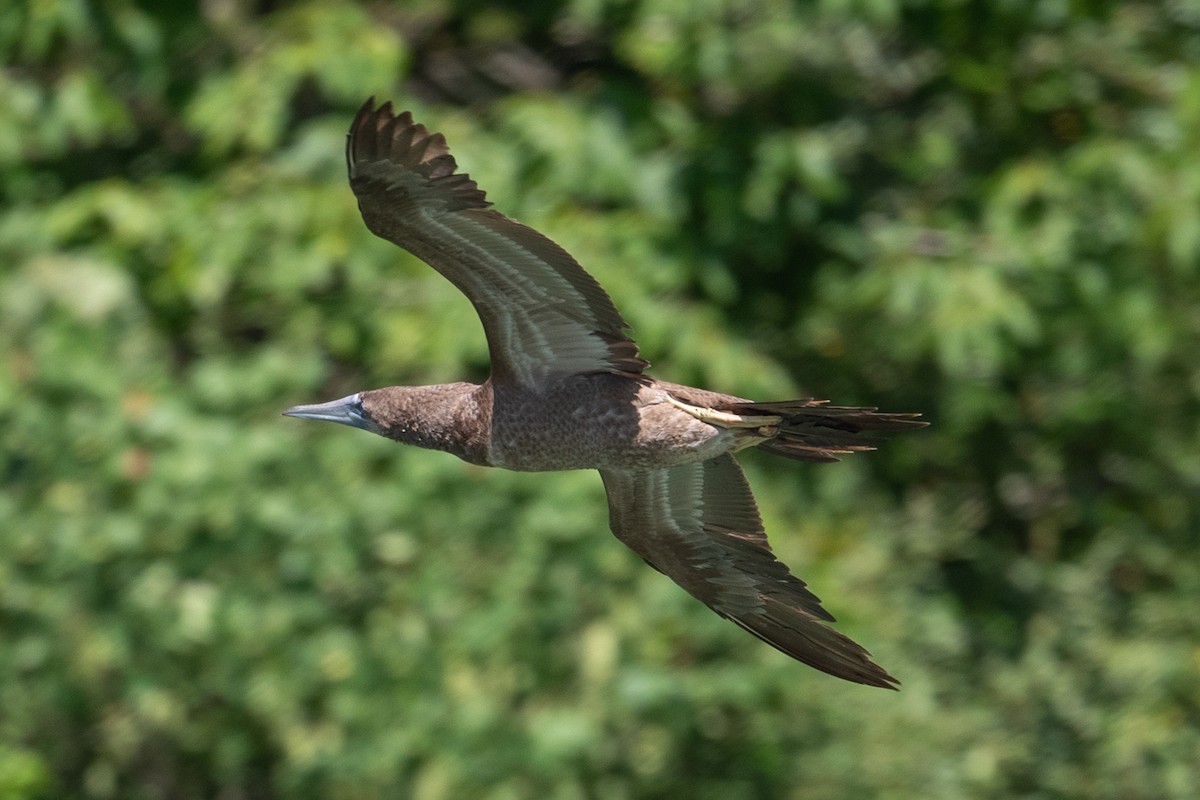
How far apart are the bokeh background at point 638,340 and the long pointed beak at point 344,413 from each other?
4.87 ft

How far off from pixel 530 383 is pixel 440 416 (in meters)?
0.21

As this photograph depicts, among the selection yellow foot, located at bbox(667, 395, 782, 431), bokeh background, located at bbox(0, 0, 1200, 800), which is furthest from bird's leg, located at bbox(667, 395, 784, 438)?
bokeh background, located at bbox(0, 0, 1200, 800)

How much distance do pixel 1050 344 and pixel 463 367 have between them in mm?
1984

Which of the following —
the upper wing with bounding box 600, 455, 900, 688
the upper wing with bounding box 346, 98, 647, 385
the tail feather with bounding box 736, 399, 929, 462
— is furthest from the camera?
the upper wing with bounding box 600, 455, 900, 688

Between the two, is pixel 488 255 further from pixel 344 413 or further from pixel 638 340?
pixel 638 340

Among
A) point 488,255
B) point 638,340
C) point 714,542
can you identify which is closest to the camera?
point 488,255

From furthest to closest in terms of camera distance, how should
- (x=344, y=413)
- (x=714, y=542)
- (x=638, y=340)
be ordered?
(x=638, y=340) < (x=714, y=542) < (x=344, y=413)

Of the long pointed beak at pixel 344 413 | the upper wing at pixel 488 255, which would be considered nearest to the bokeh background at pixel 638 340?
the long pointed beak at pixel 344 413

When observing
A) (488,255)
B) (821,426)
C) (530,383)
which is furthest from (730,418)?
(488,255)

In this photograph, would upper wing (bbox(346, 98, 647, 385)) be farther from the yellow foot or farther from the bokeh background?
the bokeh background

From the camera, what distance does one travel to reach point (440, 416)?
4.31 m

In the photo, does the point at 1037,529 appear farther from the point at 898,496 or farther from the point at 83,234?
the point at 83,234

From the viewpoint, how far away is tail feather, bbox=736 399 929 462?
4.14 metres

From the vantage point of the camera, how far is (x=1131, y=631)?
7066 mm
